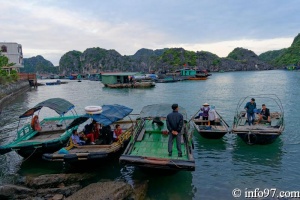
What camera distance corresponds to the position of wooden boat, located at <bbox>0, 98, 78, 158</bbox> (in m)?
12.5

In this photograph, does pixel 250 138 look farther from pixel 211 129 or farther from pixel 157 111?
pixel 157 111

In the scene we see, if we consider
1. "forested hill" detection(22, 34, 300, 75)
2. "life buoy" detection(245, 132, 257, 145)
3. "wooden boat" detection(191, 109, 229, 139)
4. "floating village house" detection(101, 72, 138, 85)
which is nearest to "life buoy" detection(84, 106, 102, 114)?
"wooden boat" detection(191, 109, 229, 139)

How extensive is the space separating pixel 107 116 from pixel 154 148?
276 centimetres

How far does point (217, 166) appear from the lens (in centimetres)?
1251

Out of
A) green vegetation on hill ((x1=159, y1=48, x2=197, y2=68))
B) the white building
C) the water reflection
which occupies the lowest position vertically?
the water reflection

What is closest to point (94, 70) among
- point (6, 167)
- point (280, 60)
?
point (280, 60)

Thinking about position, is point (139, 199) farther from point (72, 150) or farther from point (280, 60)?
point (280, 60)

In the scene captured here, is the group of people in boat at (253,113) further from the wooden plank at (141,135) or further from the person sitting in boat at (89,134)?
the person sitting in boat at (89,134)

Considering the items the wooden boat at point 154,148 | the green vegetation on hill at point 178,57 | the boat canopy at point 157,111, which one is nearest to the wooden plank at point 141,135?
the wooden boat at point 154,148

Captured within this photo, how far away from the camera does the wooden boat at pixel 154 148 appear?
9.46 m

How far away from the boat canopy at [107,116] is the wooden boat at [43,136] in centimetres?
77

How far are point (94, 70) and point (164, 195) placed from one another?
191546 mm

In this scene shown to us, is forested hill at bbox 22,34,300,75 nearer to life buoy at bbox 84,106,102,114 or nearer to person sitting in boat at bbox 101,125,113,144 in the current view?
person sitting in boat at bbox 101,125,113,144

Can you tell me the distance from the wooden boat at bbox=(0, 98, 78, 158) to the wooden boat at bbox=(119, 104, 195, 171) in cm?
365
